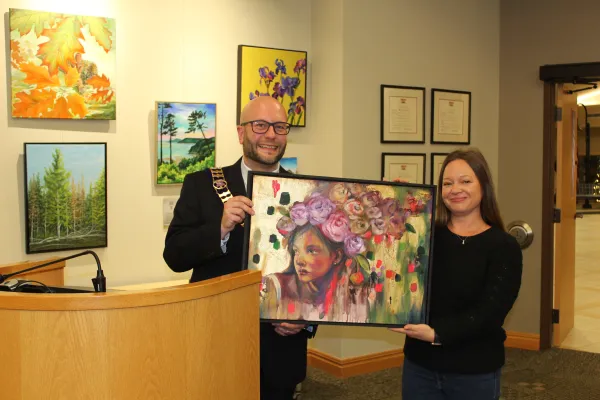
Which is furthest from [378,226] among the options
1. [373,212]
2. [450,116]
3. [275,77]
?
[450,116]

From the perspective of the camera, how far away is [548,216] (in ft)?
19.7

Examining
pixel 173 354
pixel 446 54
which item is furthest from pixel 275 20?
pixel 173 354

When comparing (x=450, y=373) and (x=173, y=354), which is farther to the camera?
(x=450, y=373)

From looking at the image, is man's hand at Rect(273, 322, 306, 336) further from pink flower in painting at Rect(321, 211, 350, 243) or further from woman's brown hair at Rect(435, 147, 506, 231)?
woman's brown hair at Rect(435, 147, 506, 231)

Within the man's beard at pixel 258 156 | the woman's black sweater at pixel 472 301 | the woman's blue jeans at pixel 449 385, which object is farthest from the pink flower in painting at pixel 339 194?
the woman's blue jeans at pixel 449 385

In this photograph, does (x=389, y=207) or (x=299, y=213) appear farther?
(x=389, y=207)

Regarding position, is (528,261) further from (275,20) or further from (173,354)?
(173,354)

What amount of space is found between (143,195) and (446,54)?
2.89 meters

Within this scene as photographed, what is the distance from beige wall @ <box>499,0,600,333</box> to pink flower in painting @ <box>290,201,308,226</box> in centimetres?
421

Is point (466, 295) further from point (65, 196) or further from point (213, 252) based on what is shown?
point (65, 196)

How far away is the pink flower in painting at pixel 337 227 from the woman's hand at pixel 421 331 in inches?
15.6

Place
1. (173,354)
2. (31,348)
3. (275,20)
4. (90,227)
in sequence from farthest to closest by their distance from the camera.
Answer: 1. (275,20)
2. (90,227)
3. (173,354)
4. (31,348)

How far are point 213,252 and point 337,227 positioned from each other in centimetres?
45

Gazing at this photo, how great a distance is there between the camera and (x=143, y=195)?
4.62 meters
